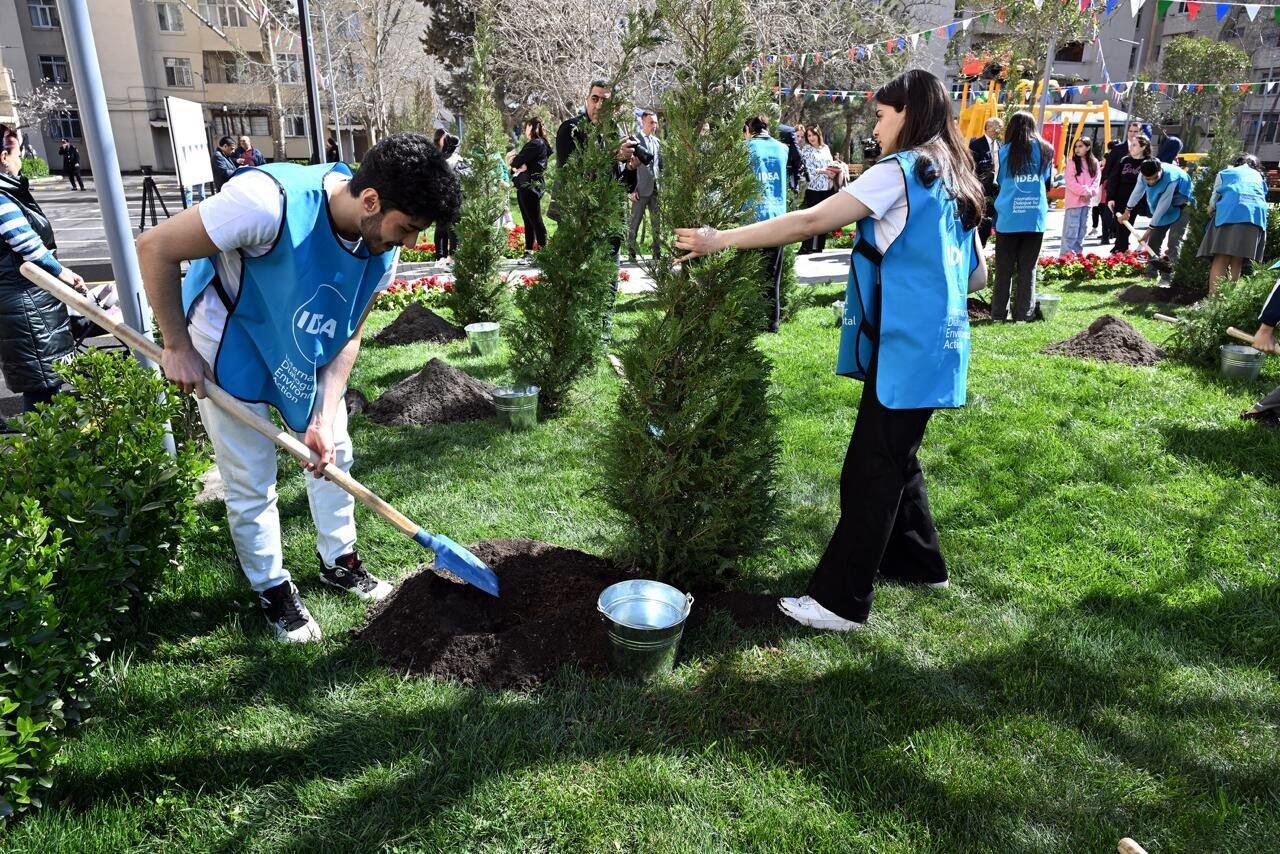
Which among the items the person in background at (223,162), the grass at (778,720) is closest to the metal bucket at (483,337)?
the grass at (778,720)

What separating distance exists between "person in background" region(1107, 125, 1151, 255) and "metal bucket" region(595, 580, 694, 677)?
1201 centimetres

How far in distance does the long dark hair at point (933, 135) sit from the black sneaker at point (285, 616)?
2804 mm

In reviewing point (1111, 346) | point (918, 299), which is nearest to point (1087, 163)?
point (1111, 346)

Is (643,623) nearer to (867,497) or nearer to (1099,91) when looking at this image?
(867,497)

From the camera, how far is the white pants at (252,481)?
2.87 metres

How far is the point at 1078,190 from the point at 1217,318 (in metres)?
6.24

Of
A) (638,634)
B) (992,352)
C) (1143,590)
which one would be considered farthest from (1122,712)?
(992,352)

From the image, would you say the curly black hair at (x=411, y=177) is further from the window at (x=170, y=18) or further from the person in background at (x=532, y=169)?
the window at (x=170, y=18)

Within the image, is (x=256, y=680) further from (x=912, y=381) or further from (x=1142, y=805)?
(x=1142, y=805)

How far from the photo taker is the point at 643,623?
302 centimetres

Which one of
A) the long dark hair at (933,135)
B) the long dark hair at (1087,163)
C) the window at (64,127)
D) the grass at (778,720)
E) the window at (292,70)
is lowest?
the grass at (778,720)

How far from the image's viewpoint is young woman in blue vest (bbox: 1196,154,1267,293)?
27.2 feet

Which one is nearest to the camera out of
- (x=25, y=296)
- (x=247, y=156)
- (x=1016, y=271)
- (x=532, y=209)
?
(x=25, y=296)

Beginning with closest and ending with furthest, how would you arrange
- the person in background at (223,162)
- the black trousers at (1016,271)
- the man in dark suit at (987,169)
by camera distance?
the black trousers at (1016,271), the man in dark suit at (987,169), the person in background at (223,162)
